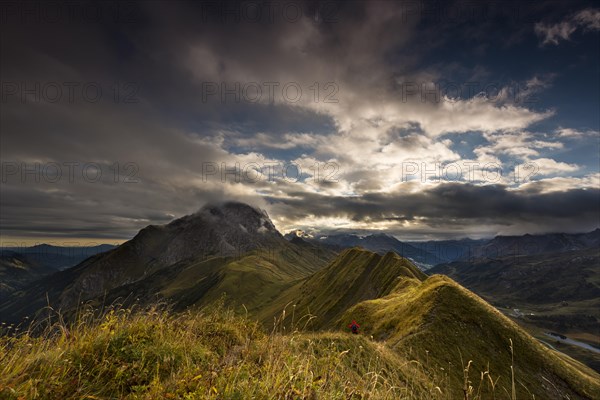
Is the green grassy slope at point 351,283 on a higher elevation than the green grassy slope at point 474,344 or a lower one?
lower

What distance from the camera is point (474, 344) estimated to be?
43719 mm

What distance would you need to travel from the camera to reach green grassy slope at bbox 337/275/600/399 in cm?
4025

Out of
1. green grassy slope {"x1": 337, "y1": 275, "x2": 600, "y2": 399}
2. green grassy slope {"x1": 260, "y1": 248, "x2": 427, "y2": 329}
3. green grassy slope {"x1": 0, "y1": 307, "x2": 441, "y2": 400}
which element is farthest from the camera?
green grassy slope {"x1": 260, "y1": 248, "x2": 427, "y2": 329}

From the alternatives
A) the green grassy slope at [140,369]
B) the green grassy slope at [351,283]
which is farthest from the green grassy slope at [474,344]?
the green grassy slope at [351,283]

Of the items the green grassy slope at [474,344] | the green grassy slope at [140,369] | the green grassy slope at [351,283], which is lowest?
the green grassy slope at [351,283]

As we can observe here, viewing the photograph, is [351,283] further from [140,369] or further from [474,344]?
[140,369]

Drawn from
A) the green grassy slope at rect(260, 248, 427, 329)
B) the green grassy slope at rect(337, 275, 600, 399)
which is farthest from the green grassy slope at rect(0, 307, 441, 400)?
the green grassy slope at rect(260, 248, 427, 329)

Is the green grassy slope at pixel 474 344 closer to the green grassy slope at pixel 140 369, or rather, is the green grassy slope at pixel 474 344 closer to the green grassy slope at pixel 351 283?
the green grassy slope at pixel 140 369

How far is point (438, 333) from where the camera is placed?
1721 inches

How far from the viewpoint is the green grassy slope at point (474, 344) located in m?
40.2

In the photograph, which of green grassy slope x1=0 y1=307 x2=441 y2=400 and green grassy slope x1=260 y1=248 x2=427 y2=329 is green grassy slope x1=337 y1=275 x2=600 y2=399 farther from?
green grassy slope x1=260 y1=248 x2=427 y2=329

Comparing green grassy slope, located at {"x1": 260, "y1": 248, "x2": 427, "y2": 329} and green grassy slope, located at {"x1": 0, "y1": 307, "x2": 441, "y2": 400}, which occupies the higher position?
green grassy slope, located at {"x1": 0, "y1": 307, "x2": 441, "y2": 400}

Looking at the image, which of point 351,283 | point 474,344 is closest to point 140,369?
point 474,344

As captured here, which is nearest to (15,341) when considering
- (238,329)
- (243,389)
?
(243,389)
